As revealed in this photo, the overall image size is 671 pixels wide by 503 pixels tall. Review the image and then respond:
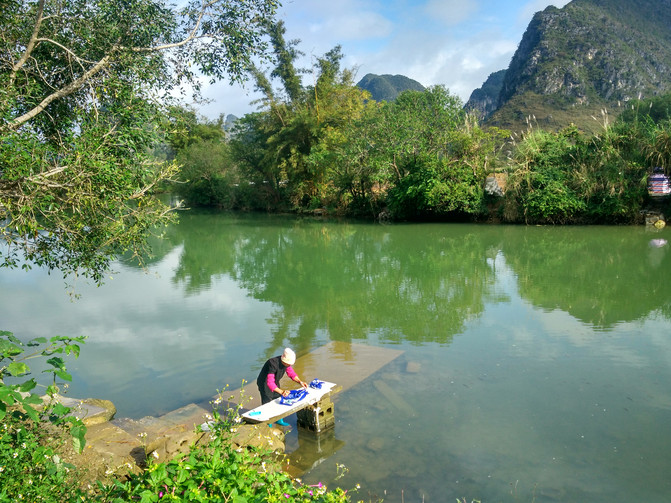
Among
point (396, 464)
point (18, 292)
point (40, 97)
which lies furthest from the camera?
point (18, 292)

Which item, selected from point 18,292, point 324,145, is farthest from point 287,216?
point 18,292

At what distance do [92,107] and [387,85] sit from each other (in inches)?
6573

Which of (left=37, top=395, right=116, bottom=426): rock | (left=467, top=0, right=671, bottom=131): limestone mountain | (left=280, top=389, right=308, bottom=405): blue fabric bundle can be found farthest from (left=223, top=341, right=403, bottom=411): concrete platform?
(left=467, top=0, right=671, bottom=131): limestone mountain

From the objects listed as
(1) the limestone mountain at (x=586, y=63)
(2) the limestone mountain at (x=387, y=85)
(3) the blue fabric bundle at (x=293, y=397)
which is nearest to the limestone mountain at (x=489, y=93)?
(1) the limestone mountain at (x=586, y=63)

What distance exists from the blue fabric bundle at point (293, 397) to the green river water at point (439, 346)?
483mm

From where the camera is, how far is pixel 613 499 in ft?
14.7

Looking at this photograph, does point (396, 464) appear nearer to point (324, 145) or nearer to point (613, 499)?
point (613, 499)

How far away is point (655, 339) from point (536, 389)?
119 inches

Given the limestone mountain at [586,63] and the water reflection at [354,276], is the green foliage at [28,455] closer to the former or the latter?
the water reflection at [354,276]

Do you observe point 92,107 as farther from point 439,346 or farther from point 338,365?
point 439,346

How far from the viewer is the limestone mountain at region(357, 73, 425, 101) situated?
15888 cm

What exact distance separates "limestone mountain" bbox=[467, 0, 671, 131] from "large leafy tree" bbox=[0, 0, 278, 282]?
179 ft

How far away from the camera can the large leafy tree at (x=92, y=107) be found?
5.34m

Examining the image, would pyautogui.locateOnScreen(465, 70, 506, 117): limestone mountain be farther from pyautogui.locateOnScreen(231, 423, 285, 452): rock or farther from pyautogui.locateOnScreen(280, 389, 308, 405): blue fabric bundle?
pyautogui.locateOnScreen(231, 423, 285, 452): rock
